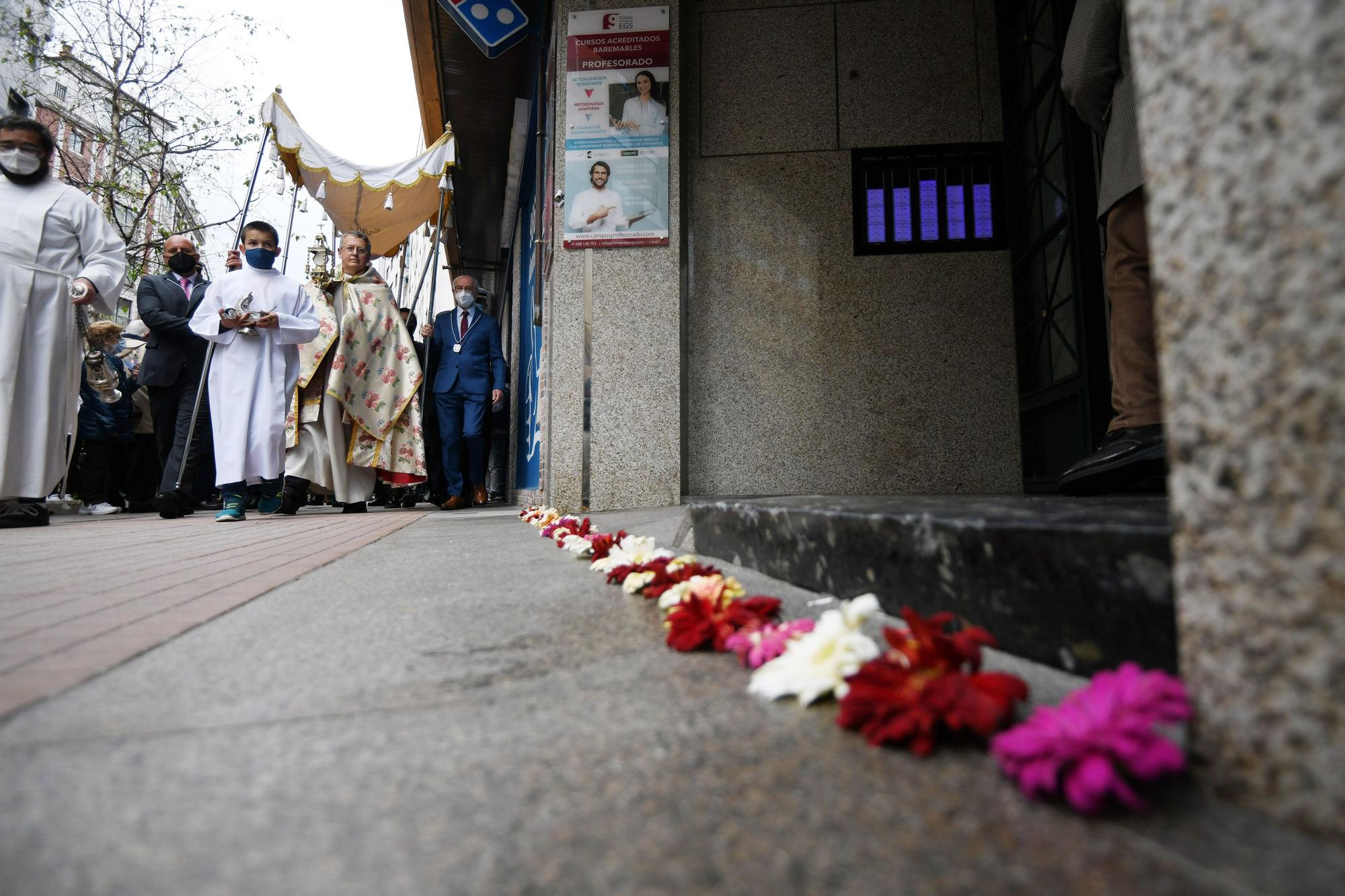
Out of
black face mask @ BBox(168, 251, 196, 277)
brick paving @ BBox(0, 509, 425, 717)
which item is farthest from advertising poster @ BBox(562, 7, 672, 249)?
black face mask @ BBox(168, 251, 196, 277)

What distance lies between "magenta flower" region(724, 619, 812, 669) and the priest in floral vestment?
6228 millimetres

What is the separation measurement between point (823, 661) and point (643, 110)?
4169 mm

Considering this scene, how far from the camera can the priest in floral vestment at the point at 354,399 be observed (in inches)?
261

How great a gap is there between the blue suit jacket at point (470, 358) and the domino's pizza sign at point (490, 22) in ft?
9.47

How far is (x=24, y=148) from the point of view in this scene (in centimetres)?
489

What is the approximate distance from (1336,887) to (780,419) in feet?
13.3

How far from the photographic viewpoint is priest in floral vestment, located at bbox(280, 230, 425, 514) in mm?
6641

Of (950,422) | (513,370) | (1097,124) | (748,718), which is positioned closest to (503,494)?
(513,370)

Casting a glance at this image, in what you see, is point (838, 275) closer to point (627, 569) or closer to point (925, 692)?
point (627, 569)

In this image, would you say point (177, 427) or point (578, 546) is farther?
point (177, 427)

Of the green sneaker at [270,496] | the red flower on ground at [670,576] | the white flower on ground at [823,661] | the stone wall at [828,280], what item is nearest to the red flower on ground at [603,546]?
the red flower on ground at [670,576]

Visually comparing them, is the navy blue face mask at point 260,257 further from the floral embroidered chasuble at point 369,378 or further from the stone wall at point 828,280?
the stone wall at point 828,280

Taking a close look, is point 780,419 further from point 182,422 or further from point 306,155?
point 306,155

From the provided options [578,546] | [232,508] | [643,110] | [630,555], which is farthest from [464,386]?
[630,555]
